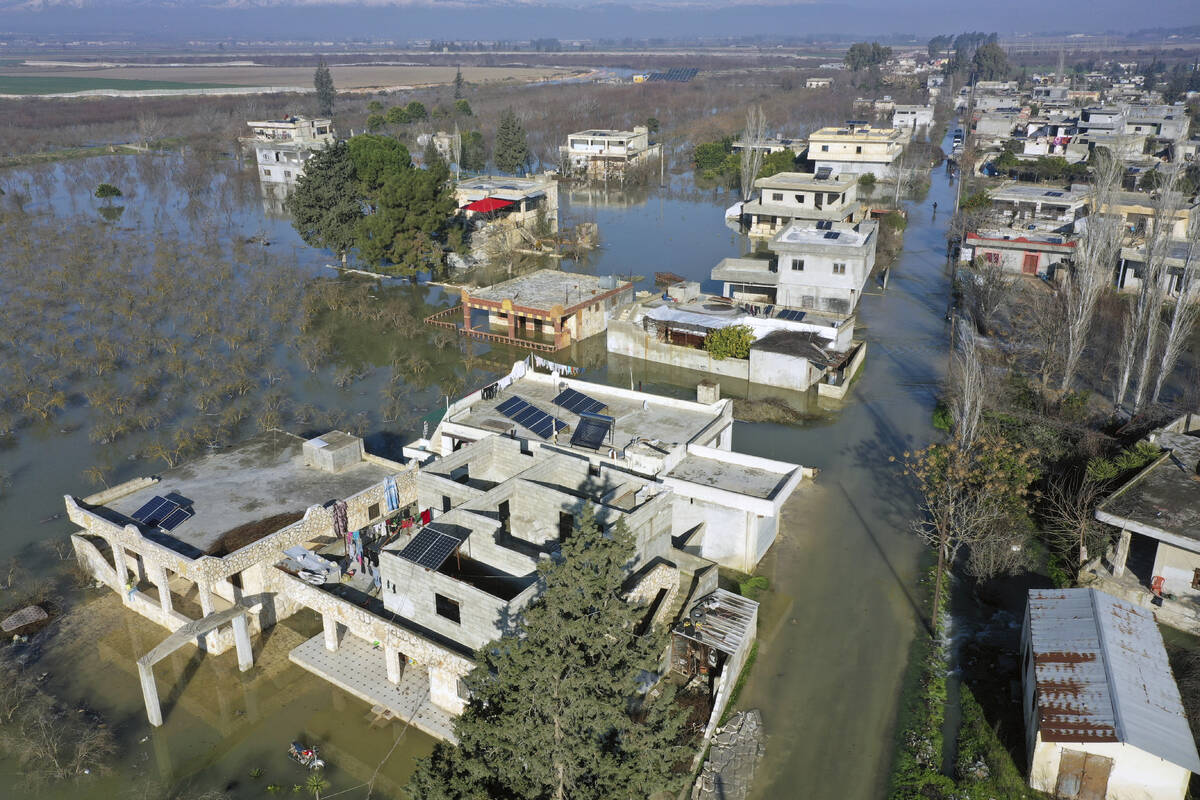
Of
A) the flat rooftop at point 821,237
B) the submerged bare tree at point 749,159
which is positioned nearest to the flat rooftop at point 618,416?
the flat rooftop at point 821,237

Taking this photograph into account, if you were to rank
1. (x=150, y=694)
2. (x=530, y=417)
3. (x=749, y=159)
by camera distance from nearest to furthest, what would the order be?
(x=150, y=694) < (x=530, y=417) < (x=749, y=159)

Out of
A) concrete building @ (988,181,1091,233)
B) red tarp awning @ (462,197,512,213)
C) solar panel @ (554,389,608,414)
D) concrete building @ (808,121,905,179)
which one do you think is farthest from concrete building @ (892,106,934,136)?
solar panel @ (554,389,608,414)

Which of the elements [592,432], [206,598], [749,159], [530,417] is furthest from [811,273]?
[206,598]

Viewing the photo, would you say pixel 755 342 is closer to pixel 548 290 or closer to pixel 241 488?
pixel 548 290

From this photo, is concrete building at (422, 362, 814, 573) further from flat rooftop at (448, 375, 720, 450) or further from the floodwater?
the floodwater

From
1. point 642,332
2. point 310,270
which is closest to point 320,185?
point 310,270

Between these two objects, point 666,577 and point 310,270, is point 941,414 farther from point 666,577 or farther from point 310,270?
point 310,270
